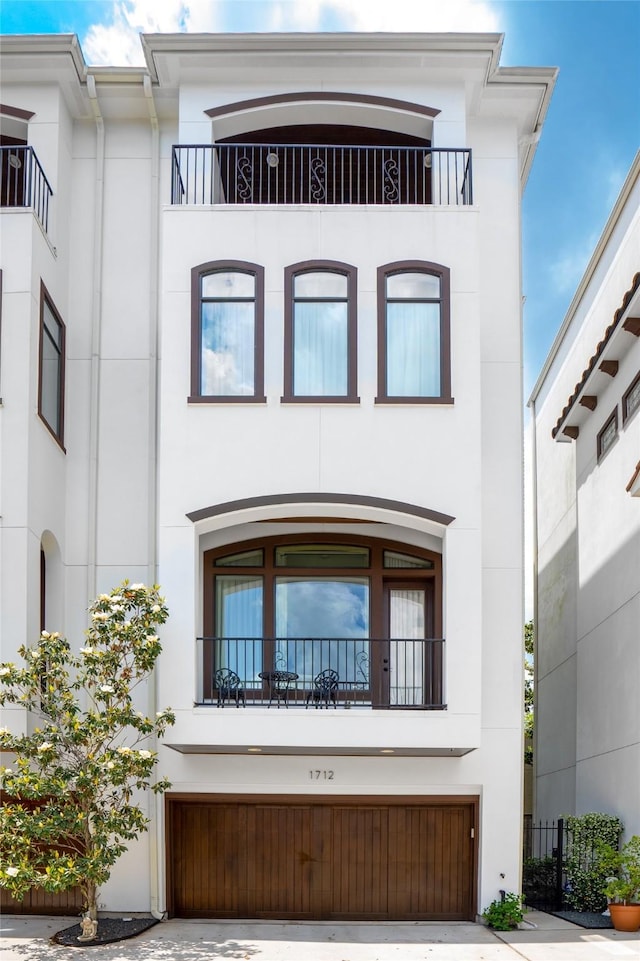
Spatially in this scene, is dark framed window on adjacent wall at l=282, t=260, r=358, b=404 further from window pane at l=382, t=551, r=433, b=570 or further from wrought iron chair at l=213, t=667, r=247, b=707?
wrought iron chair at l=213, t=667, r=247, b=707

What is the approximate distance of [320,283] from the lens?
15070mm

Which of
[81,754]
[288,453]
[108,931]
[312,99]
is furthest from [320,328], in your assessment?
[108,931]

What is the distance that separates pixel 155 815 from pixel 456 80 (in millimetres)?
11270

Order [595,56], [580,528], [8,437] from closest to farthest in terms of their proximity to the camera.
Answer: [8,437] → [580,528] → [595,56]

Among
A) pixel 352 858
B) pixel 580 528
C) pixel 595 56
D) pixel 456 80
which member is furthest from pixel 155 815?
pixel 595 56

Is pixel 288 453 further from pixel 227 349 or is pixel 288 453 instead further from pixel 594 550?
Answer: pixel 594 550

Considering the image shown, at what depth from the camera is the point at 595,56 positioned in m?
22.8

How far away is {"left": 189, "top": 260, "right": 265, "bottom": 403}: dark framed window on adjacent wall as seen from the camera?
48.7ft

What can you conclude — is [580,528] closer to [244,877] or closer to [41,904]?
[244,877]

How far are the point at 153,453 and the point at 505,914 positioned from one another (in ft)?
25.6

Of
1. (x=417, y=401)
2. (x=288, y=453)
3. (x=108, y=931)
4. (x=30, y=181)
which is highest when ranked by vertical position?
(x=30, y=181)

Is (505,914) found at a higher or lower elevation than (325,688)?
lower

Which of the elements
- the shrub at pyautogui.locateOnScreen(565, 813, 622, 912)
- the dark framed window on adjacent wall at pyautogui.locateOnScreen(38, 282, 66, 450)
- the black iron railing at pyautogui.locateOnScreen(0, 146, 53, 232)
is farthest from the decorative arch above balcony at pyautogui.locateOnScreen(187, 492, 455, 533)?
the shrub at pyautogui.locateOnScreen(565, 813, 622, 912)

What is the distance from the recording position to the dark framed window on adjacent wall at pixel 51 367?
586 inches
